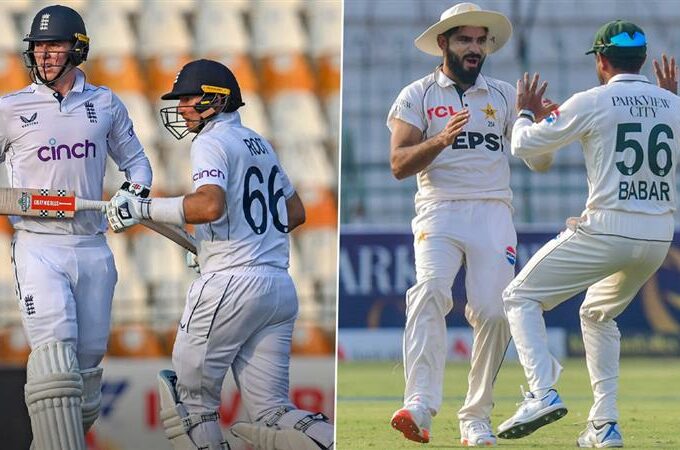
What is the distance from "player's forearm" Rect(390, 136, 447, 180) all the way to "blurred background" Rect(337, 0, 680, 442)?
5432 millimetres

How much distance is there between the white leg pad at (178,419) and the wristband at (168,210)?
2.23 ft

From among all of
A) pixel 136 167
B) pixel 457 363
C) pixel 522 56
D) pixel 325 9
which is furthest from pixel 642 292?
pixel 136 167

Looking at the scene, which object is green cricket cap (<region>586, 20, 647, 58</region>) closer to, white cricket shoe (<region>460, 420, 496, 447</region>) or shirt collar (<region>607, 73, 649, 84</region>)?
shirt collar (<region>607, 73, 649, 84</region>)

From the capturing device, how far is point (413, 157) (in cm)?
611

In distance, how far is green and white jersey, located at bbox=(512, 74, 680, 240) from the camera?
5.88m

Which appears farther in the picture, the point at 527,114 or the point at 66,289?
the point at 527,114

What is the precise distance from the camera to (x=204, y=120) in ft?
18.7

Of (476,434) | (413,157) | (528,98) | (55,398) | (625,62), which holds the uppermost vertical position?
(625,62)

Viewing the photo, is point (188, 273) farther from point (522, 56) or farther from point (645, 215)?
point (522, 56)

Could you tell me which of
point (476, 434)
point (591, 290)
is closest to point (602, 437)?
point (476, 434)

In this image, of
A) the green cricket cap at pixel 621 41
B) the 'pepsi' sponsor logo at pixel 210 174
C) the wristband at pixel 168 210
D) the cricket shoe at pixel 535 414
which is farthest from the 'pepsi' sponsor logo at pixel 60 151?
the green cricket cap at pixel 621 41

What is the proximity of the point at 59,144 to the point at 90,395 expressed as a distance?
1.03 metres

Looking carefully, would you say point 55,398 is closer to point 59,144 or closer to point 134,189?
point 134,189

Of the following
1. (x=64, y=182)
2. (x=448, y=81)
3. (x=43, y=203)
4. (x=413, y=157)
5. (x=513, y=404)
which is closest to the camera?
(x=43, y=203)
